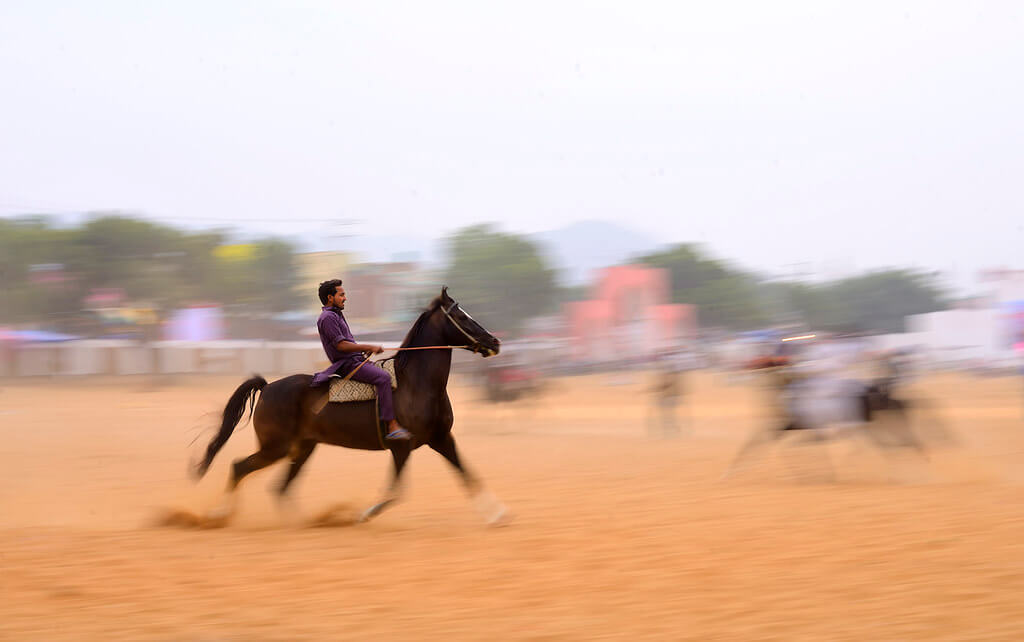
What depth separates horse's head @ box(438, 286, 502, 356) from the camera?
9203 millimetres

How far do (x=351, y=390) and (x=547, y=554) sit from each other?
276cm

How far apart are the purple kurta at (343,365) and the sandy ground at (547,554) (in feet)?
4.10

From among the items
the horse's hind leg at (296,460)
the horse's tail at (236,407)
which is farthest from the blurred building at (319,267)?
the horse's hind leg at (296,460)

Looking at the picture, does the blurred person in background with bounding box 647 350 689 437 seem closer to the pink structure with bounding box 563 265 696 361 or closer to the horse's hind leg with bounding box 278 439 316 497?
the horse's hind leg with bounding box 278 439 316 497

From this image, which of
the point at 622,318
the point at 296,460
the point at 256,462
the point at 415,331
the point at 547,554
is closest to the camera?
the point at 547,554

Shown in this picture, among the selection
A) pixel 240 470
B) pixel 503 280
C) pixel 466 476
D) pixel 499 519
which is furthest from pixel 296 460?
pixel 503 280

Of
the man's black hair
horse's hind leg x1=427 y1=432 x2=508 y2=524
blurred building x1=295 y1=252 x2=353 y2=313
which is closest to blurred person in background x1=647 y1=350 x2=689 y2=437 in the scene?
horse's hind leg x1=427 y1=432 x2=508 y2=524

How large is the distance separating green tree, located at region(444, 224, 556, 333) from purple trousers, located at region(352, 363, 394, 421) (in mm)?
72178

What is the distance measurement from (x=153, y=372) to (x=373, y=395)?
127 ft

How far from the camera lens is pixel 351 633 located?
576 centimetres

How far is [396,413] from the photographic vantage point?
934 cm

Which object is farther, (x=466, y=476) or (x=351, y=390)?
(x=351, y=390)

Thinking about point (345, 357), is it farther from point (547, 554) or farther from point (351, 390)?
point (547, 554)

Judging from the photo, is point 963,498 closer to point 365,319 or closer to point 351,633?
point 351,633
